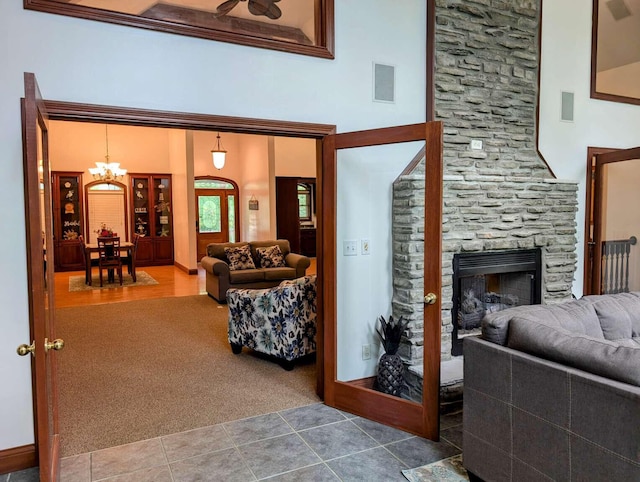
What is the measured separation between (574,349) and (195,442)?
2.36 meters

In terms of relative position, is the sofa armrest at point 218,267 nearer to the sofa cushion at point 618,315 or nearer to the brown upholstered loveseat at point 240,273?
the brown upholstered loveseat at point 240,273

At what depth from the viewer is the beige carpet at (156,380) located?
132 inches

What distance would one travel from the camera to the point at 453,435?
3115 mm

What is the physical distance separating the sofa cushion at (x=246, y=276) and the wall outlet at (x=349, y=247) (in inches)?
157

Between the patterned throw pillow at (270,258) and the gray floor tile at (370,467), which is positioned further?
the patterned throw pillow at (270,258)

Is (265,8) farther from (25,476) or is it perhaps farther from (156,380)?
(25,476)

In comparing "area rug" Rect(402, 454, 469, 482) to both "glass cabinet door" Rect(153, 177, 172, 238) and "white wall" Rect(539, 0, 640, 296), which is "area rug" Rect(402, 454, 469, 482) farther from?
"glass cabinet door" Rect(153, 177, 172, 238)

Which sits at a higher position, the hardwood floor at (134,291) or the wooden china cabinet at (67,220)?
the wooden china cabinet at (67,220)

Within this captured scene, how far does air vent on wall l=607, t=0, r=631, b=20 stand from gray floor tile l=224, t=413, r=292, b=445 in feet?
17.5

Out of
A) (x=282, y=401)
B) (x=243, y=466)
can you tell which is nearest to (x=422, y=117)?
(x=282, y=401)

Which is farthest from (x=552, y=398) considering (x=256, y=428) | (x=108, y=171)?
(x=108, y=171)

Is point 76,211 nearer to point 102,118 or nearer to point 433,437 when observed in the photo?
point 102,118

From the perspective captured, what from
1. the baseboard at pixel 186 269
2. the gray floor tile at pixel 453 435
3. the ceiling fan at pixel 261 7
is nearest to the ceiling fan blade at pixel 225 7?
the ceiling fan at pixel 261 7

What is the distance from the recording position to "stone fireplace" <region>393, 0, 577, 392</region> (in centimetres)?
370
